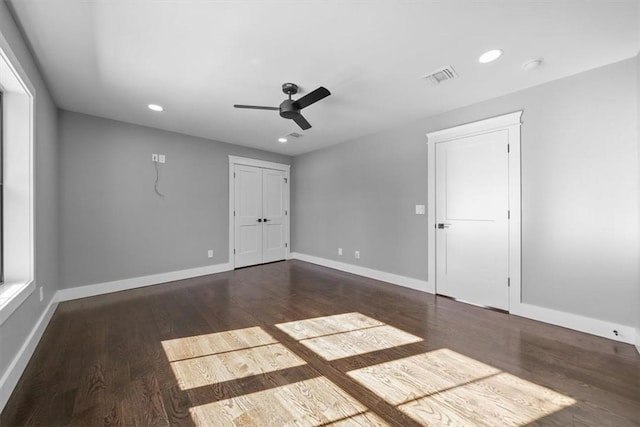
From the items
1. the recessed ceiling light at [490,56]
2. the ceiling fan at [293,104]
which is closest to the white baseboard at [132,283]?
the ceiling fan at [293,104]

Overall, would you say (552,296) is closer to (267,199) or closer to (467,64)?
(467,64)

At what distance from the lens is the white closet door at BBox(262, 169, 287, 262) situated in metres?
5.50

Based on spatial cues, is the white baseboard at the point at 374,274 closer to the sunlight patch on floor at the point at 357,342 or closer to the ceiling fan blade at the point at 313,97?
the sunlight patch on floor at the point at 357,342

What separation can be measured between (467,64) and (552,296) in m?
2.45

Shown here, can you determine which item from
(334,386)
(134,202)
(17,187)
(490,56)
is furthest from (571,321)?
(134,202)

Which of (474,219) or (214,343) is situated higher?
(474,219)

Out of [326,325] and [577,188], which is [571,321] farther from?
[326,325]

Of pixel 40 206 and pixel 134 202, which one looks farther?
pixel 134 202

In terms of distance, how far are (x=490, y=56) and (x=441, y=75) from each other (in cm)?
41

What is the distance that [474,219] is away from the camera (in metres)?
3.16

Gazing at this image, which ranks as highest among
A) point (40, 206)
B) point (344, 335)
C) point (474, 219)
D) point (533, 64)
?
point (533, 64)

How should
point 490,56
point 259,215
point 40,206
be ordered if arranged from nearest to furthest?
point 490,56 < point 40,206 < point 259,215

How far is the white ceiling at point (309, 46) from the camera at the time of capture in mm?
1680

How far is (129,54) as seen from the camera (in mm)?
2152
